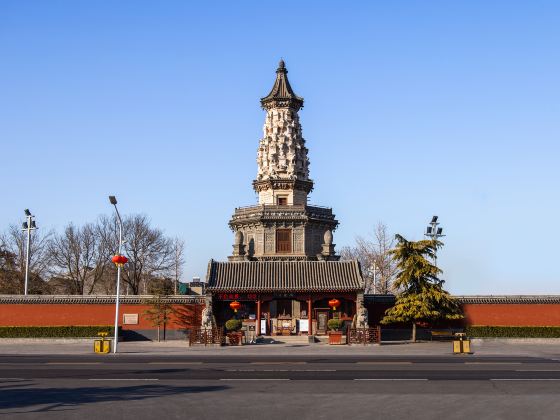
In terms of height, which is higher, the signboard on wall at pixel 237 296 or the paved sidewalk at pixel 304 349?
the signboard on wall at pixel 237 296

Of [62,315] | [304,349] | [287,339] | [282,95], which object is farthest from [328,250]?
[62,315]

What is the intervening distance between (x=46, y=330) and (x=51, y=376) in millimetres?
25308

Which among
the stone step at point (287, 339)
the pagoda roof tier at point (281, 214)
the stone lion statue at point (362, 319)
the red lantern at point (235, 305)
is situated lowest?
the stone step at point (287, 339)

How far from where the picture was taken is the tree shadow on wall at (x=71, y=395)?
52.5 feet

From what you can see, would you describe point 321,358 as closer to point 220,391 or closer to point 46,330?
point 220,391

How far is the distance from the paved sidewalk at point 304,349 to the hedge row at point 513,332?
39cm

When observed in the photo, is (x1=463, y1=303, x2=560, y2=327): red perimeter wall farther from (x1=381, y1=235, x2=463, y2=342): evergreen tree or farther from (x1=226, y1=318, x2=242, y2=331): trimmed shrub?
(x1=226, y1=318, x2=242, y2=331): trimmed shrub

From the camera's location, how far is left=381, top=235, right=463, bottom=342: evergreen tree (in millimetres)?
44156

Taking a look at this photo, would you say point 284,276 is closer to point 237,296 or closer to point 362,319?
point 237,296

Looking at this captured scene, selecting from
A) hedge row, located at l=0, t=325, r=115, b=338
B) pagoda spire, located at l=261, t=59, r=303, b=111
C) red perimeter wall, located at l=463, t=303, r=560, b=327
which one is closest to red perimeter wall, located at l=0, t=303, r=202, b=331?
hedge row, located at l=0, t=325, r=115, b=338

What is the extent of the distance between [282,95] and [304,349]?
29268 millimetres

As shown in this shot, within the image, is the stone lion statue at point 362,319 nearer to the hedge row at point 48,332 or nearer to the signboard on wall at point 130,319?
the signboard on wall at point 130,319

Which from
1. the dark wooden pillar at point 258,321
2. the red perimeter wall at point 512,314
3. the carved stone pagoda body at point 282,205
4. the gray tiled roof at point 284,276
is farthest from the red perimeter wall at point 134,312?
the carved stone pagoda body at point 282,205

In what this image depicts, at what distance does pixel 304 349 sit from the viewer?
123 feet
